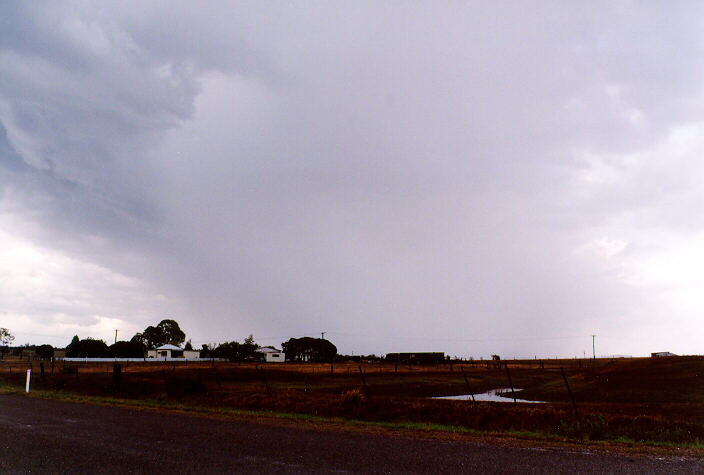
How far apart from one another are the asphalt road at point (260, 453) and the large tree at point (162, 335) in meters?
174

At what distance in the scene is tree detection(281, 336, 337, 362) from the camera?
146 meters

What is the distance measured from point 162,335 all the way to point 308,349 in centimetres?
6386

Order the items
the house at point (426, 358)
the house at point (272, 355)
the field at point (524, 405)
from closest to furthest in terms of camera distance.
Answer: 1. the field at point (524, 405)
2. the house at point (426, 358)
3. the house at point (272, 355)

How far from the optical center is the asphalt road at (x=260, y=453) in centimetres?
1080

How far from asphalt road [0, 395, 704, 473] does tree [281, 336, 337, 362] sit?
13116 centimetres

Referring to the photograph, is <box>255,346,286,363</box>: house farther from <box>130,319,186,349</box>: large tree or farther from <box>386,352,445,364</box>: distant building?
<box>130,319,186,349</box>: large tree

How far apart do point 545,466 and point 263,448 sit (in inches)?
266

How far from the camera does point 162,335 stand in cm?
18212

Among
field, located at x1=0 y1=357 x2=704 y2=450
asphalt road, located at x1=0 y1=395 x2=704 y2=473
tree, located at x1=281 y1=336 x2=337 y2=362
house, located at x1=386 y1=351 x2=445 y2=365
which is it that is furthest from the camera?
tree, located at x1=281 y1=336 x2=337 y2=362

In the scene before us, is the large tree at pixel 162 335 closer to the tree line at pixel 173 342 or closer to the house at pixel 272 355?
the tree line at pixel 173 342

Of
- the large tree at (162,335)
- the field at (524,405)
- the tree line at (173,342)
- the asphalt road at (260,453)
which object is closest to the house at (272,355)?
the tree line at (173,342)

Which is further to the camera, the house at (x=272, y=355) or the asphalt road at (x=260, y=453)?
the house at (x=272, y=355)

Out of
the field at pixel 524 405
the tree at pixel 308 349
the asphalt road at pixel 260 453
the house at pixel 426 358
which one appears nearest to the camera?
the asphalt road at pixel 260 453

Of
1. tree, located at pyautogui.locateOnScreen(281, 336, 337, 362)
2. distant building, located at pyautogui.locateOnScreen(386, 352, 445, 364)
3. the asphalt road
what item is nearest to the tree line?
tree, located at pyautogui.locateOnScreen(281, 336, 337, 362)
